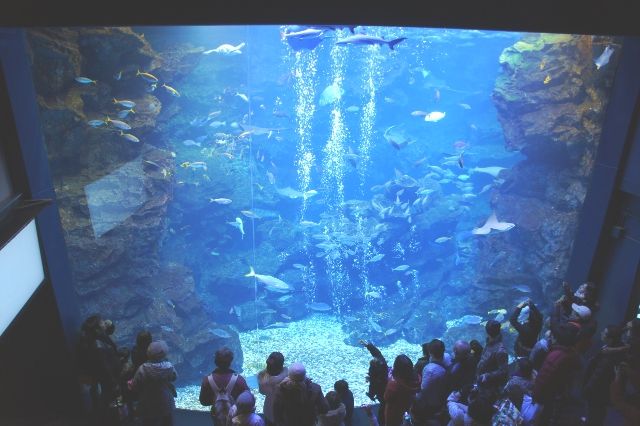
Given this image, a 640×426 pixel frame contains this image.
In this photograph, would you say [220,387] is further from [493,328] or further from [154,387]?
[493,328]

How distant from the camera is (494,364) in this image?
3500mm

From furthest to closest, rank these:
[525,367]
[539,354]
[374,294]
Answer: [374,294] < [539,354] < [525,367]

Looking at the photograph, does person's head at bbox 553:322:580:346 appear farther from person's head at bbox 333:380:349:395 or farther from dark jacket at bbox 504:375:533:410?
person's head at bbox 333:380:349:395

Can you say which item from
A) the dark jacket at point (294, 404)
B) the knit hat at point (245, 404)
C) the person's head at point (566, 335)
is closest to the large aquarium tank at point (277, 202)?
the person's head at point (566, 335)

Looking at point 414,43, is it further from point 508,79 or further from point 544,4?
point 544,4

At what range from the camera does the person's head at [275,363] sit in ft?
10.0

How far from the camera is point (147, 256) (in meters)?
8.59

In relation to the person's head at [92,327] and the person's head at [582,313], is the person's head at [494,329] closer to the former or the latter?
the person's head at [582,313]

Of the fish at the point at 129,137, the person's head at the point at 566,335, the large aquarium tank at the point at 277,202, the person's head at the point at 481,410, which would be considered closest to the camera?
the person's head at the point at 481,410

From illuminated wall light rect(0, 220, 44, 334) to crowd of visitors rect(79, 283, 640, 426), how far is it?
0.63 m

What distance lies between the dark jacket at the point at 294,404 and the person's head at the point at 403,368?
2.41 feet

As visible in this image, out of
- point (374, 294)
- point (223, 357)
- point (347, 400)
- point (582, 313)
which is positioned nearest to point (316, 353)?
point (374, 294)

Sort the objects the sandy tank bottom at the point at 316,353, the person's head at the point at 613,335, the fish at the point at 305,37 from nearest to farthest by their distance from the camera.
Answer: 1. the person's head at the point at 613,335
2. the fish at the point at 305,37
3. the sandy tank bottom at the point at 316,353

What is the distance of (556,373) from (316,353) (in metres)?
7.29
